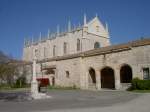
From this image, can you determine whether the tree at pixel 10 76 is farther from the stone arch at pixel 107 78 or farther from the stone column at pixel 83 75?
the stone arch at pixel 107 78

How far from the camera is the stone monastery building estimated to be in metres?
27.7

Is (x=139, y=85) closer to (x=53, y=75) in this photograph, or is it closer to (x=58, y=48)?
(x=53, y=75)

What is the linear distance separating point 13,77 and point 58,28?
620 inches

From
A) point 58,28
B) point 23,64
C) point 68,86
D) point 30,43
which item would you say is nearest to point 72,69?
point 68,86

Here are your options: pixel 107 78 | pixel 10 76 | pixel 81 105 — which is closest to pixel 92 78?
pixel 107 78

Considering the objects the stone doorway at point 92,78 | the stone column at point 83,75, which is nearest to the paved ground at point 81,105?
the stone column at point 83,75

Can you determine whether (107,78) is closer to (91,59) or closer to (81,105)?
(91,59)

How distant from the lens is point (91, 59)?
33750 mm

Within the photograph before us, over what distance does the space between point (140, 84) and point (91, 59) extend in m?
10.5

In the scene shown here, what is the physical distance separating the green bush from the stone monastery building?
182cm

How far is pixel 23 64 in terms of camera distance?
1897 inches

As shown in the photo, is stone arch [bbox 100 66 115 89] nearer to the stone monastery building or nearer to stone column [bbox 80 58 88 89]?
the stone monastery building

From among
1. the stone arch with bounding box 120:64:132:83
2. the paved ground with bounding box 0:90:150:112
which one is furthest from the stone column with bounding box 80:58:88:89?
the paved ground with bounding box 0:90:150:112

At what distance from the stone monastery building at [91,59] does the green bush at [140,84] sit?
182 centimetres
